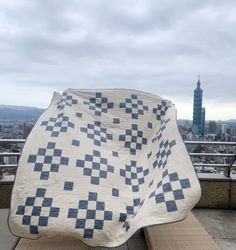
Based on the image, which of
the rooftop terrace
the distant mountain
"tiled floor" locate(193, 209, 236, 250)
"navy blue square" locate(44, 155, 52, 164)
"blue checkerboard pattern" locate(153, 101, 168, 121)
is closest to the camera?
"navy blue square" locate(44, 155, 52, 164)

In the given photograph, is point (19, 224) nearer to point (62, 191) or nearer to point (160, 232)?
point (62, 191)

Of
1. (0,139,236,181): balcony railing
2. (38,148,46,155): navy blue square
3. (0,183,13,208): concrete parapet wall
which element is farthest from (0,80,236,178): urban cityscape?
(38,148,46,155): navy blue square

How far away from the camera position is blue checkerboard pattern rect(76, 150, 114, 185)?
2764 millimetres

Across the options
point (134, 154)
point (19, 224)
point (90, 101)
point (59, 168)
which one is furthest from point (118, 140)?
point (19, 224)

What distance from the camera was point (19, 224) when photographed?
244 cm

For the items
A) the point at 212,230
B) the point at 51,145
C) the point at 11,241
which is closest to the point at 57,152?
the point at 51,145

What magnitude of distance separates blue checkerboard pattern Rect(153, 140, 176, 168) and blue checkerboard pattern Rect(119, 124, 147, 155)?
254 mm

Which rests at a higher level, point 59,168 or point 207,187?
point 59,168

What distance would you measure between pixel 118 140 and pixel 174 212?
1028mm

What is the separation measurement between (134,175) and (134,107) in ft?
2.43

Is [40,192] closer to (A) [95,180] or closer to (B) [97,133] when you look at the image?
(A) [95,180]

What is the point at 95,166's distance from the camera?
2.84 metres

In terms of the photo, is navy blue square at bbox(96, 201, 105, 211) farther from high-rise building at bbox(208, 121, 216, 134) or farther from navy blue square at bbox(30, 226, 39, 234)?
high-rise building at bbox(208, 121, 216, 134)

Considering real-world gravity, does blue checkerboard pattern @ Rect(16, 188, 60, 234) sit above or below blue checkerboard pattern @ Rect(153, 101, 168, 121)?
below
